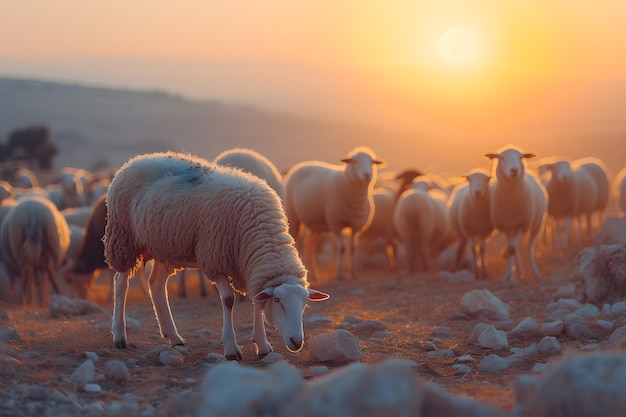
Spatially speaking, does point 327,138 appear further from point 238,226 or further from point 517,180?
point 238,226

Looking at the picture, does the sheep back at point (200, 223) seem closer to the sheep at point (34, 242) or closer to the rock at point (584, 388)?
the rock at point (584, 388)

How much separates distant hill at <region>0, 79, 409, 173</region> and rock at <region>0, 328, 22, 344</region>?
43.0 meters

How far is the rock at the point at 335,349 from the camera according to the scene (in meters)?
7.26

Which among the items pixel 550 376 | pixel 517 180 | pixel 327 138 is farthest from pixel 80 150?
pixel 550 376

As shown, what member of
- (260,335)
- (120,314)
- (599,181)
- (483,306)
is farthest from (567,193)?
(120,314)

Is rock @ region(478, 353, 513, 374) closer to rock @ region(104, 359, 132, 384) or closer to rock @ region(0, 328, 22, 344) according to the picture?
rock @ region(104, 359, 132, 384)

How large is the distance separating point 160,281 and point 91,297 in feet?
22.6

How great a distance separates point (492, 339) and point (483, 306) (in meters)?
1.90

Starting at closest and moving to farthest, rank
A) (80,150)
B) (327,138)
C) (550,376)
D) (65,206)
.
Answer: (550,376), (65,206), (80,150), (327,138)

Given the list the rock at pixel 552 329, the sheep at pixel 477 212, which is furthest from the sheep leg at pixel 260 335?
the sheep at pixel 477 212

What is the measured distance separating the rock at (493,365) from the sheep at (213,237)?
145cm

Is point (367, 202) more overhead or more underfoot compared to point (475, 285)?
more overhead

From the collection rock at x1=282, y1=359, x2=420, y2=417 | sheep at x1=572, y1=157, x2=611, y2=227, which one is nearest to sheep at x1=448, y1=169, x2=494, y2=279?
sheep at x1=572, y1=157, x2=611, y2=227

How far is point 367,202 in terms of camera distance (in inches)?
585
